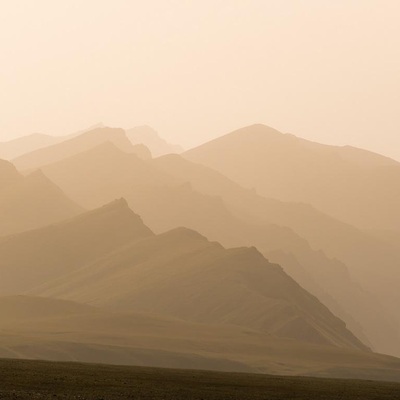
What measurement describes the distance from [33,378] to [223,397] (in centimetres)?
1344

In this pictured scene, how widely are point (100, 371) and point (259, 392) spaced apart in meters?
14.5

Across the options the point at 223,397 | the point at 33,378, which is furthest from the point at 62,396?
the point at 223,397

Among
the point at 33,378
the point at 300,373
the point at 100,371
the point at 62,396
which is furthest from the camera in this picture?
the point at 300,373

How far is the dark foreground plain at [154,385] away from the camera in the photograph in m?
66.9

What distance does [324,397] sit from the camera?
77000mm

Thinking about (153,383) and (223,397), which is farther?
(153,383)

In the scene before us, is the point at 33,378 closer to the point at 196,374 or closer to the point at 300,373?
the point at 196,374

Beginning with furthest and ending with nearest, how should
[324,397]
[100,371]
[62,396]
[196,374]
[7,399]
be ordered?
1. [196,374]
2. [100,371]
3. [324,397]
4. [62,396]
5. [7,399]

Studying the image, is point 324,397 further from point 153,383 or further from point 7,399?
point 7,399

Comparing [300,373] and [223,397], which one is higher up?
[300,373]

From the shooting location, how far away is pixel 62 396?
63031mm

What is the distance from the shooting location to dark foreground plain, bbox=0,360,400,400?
66938mm

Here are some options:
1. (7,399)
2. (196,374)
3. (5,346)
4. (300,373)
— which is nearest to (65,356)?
(5,346)

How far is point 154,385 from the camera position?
76.5m
